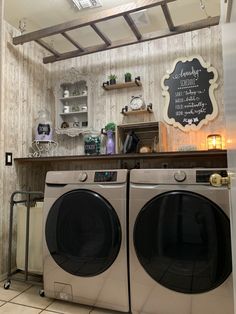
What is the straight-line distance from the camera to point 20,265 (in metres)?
2.15

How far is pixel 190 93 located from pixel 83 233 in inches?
64.2

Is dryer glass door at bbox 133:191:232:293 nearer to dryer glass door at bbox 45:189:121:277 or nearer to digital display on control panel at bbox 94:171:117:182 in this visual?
dryer glass door at bbox 45:189:121:277

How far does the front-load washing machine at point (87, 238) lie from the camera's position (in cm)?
157

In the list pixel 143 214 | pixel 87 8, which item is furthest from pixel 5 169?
pixel 87 8

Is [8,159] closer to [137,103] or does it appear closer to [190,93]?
[137,103]

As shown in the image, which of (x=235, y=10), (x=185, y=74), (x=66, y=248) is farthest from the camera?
(x=185, y=74)

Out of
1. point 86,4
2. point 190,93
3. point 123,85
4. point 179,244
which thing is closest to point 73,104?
point 123,85

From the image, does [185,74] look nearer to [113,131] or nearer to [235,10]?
[113,131]

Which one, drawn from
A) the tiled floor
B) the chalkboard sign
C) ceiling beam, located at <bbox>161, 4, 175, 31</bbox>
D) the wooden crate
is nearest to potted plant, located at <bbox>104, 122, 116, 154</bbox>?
the wooden crate

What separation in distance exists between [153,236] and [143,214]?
0.14 meters

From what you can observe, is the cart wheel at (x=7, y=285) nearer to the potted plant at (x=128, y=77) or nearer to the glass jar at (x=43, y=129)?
the glass jar at (x=43, y=129)

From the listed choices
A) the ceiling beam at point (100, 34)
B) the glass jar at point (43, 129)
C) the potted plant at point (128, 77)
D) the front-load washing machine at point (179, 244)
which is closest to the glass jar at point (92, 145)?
the glass jar at point (43, 129)

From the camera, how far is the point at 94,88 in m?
2.75

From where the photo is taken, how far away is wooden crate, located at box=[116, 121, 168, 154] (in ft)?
7.69
